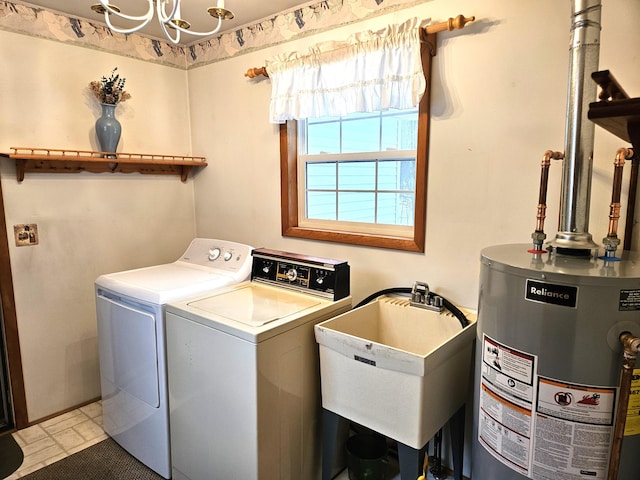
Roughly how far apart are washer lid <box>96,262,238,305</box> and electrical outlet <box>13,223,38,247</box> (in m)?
0.54

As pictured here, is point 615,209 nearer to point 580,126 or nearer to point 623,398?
point 580,126

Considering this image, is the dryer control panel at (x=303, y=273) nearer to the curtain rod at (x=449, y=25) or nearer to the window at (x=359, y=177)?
the window at (x=359, y=177)

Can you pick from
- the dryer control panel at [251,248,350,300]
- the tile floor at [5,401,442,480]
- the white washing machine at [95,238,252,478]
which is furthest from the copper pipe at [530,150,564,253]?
the white washing machine at [95,238,252,478]

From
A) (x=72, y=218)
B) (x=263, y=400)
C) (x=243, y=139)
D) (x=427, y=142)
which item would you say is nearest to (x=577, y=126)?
(x=427, y=142)

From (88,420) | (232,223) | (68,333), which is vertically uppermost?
(232,223)

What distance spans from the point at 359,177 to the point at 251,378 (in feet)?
4.34

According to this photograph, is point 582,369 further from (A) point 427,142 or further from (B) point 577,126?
(A) point 427,142

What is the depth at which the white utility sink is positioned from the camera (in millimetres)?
1528

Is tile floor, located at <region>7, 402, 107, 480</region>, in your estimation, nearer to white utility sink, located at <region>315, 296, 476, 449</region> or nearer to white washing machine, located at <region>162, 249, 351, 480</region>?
white washing machine, located at <region>162, 249, 351, 480</region>

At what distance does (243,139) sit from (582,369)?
7.61ft

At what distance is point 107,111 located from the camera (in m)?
2.53

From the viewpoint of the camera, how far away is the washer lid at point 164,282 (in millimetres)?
1985

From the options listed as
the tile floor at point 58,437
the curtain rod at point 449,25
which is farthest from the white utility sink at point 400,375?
the tile floor at point 58,437

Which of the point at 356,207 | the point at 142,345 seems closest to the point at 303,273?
the point at 356,207
